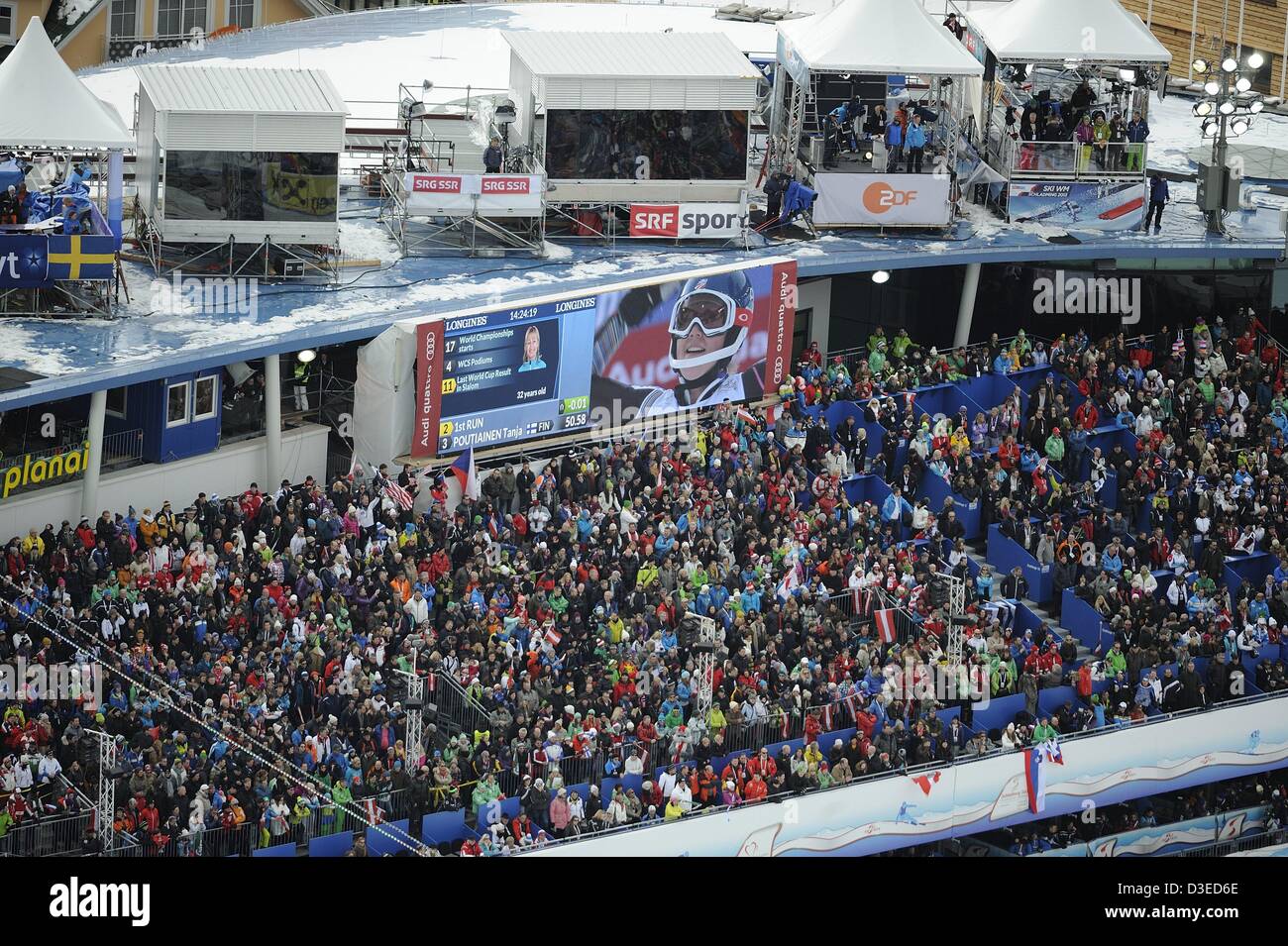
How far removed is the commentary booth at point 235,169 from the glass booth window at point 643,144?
14.7ft

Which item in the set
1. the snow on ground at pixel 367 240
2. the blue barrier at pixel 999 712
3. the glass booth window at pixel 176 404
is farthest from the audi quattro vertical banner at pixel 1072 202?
the glass booth window at pixel 176 404

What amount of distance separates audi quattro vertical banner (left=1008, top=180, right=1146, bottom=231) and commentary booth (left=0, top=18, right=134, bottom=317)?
56.9ft

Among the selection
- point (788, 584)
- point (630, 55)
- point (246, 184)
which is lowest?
point (788, 584)

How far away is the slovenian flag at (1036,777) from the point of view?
89.7ft

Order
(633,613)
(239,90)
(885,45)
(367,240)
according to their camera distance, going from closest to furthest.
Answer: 1. (633,613)
2. (239,90)
3. (367,240)
4. (885,45)

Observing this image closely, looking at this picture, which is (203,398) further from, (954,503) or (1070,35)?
(1070,35)

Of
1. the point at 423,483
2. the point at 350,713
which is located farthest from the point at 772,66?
the point at 350,713

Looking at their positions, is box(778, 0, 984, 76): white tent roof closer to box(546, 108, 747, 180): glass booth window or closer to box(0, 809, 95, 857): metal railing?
box(546, 108, 747, 180): glass booth window

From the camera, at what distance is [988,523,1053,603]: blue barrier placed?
32156 millimetres

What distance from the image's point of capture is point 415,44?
4647cm

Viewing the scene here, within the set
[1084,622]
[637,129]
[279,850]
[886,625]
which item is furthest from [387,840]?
[637,129]

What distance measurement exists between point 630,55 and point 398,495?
10.4 m

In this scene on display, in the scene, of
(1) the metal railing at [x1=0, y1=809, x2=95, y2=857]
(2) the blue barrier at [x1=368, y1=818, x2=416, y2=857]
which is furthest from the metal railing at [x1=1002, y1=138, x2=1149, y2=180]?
(1) the metal railing at [x1=0, y1=809, x2=95, y2=857]
